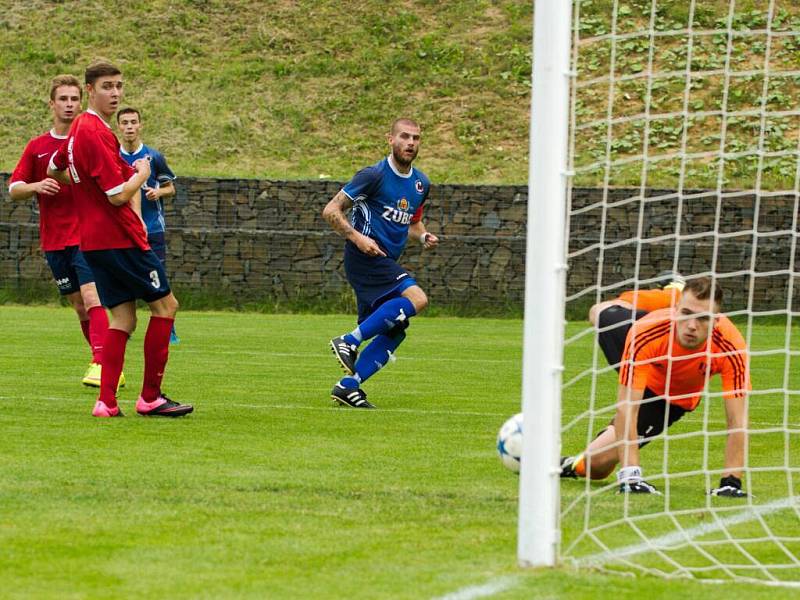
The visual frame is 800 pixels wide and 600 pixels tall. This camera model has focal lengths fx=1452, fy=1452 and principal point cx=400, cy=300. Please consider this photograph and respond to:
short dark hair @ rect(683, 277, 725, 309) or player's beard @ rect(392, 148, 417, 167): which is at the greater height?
player's beard @ rect(392, 148, 417, 167)

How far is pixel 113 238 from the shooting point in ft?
26.7

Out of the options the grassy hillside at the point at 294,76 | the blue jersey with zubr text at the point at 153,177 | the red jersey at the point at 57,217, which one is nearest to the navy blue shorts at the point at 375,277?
the red jersey at the point at 57,217

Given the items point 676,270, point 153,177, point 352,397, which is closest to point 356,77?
point 153,177

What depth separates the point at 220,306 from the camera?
2200 centimetres

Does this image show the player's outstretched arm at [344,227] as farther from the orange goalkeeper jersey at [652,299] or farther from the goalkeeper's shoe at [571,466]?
the goalkeeper's shoe at [571,466]

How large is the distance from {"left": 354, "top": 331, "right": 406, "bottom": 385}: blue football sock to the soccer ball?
3817mm

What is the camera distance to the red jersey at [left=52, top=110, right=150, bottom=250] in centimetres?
801

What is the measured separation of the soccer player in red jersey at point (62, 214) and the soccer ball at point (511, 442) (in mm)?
4534

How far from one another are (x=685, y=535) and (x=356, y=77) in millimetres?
24496

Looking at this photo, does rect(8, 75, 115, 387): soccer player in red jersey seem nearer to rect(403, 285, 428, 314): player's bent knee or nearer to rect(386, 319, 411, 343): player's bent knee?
rect(386, 319, 411, 343): player's bent knee

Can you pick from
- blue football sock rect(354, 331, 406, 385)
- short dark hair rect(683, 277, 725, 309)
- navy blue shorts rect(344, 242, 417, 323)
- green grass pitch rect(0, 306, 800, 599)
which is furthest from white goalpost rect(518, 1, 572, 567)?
navy blue shorts rect(344, 242, 417, 323)

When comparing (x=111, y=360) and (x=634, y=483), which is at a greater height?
(x=111, y=360)

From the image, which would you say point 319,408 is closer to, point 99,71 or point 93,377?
point 93,377

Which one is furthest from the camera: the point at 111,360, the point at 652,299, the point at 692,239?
the point at 692,239
